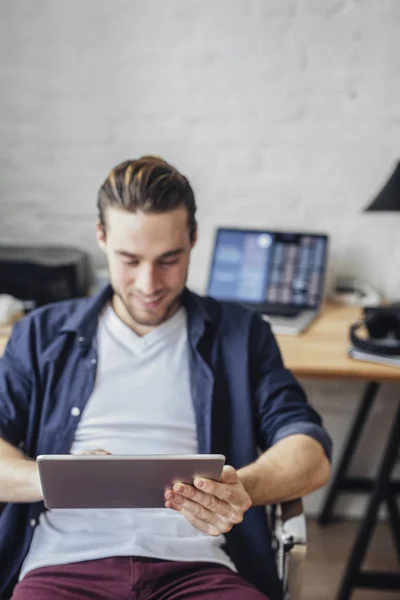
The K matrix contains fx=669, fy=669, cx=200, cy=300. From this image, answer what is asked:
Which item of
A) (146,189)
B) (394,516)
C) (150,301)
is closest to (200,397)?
(150,301)

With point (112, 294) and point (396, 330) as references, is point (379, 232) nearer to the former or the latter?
point (396, 330)

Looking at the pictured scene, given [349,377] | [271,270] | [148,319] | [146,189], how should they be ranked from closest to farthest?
[146,189], [148,319], [349,377], [271,270]

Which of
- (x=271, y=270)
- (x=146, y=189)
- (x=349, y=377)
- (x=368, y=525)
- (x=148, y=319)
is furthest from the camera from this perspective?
(x=271, y=270)

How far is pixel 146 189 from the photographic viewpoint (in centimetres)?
128

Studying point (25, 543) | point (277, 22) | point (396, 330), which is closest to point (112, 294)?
point (25, 543)

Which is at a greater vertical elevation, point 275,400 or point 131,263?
point 131,263

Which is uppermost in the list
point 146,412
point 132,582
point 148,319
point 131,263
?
point 131,263

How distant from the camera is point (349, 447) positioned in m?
2.31

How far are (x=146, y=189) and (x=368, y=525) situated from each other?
1.25 m

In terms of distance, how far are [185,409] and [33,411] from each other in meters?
0.31

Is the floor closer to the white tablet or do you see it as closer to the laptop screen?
the laptop screen

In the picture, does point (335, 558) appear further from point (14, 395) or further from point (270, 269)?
point (14, 395)

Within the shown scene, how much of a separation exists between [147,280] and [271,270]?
0.89 m

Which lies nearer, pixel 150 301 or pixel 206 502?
pixel 206 502
